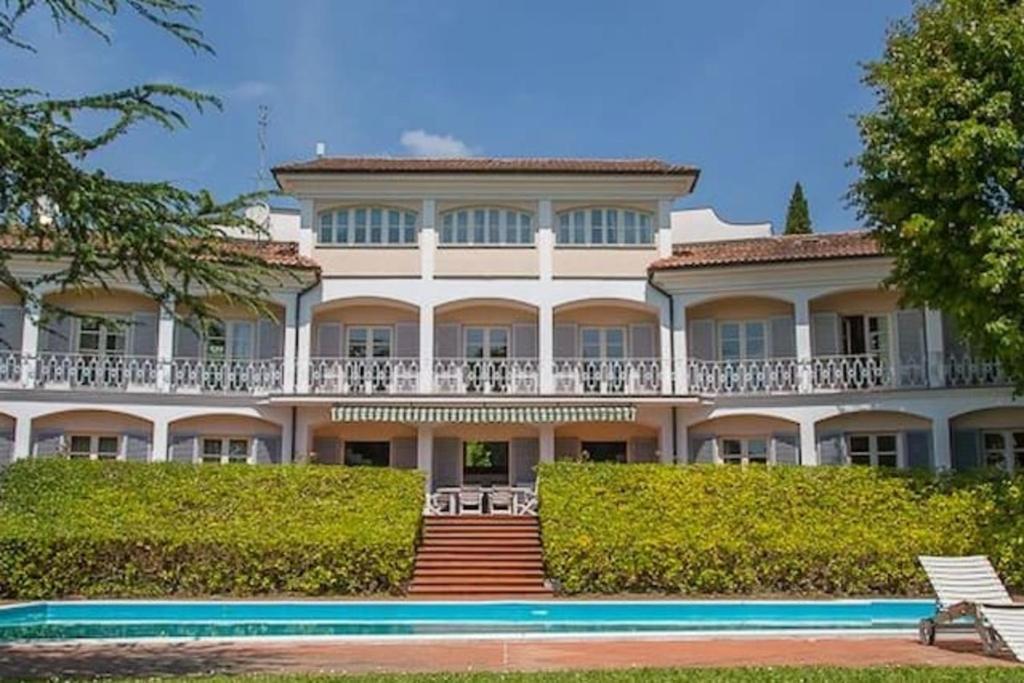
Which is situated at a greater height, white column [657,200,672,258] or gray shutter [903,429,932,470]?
white column [657,200,672,258]

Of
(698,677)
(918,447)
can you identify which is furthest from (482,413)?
(698,677)

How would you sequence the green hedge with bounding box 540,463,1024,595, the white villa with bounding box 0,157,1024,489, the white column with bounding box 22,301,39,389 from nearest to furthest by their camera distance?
the green hedge with bounding box 540,463,1024,595, the white column with bounding box 22,301,39,389, the white villa with bounding box 0,157,1024,489

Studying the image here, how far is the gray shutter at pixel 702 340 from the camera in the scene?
3397 centimetres

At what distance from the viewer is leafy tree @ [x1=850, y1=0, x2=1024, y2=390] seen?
74.2 feet

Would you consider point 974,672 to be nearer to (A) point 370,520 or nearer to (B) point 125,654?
(B) point 125,654

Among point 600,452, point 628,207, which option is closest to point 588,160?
point 628,207

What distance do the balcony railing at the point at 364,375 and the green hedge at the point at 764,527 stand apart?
7.68m

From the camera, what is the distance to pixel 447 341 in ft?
113

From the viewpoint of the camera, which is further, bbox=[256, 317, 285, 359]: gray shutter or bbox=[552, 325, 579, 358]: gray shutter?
bbox=[552, 325, 579, 358]: gray shutter

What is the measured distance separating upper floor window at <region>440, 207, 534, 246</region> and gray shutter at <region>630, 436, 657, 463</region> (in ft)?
24.1

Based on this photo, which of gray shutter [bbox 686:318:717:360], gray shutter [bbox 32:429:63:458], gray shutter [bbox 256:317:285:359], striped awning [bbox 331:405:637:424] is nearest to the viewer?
striped awning [bbox 331:405:637:424]

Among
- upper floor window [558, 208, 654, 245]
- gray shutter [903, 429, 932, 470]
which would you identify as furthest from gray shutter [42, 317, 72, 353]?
gray shutter [903, 429, 932, 470]

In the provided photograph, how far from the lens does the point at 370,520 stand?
2423 centimetres

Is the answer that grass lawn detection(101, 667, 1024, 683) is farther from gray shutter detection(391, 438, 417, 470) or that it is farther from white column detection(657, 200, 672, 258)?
white column detection(657, 200, 672, 258)
